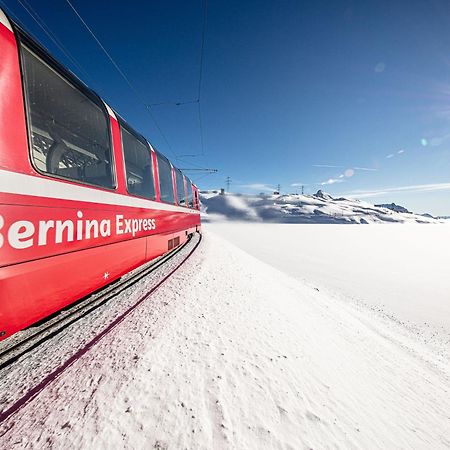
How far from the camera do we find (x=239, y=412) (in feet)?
4.88

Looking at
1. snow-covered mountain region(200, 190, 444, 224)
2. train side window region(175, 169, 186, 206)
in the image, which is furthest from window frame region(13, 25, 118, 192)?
snow-covered mountain region(200, 190, 444, 224)

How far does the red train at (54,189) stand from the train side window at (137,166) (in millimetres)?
74

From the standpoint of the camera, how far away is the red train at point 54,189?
1.74m

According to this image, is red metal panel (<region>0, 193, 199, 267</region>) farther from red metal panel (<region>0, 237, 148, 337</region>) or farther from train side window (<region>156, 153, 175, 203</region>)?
train side window (<region>156, 153, 175, 203</region>)

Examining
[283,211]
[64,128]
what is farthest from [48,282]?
[283,211]

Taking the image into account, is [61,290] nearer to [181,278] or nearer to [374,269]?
[181,278]

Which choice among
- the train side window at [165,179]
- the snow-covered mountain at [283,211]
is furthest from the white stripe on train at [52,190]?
the snow-covered mountain at [283,211]

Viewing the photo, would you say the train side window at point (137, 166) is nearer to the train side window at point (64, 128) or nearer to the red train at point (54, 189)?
the red train at point (54, 189)

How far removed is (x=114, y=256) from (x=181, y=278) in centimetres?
145

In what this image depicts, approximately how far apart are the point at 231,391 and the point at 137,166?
415 centimetres

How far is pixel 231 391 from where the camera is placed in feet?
5.44

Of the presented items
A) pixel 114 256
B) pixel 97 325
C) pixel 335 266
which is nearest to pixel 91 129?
pixel 114 256

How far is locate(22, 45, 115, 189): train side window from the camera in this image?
2.08 metres

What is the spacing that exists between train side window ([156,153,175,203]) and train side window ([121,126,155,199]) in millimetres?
544
